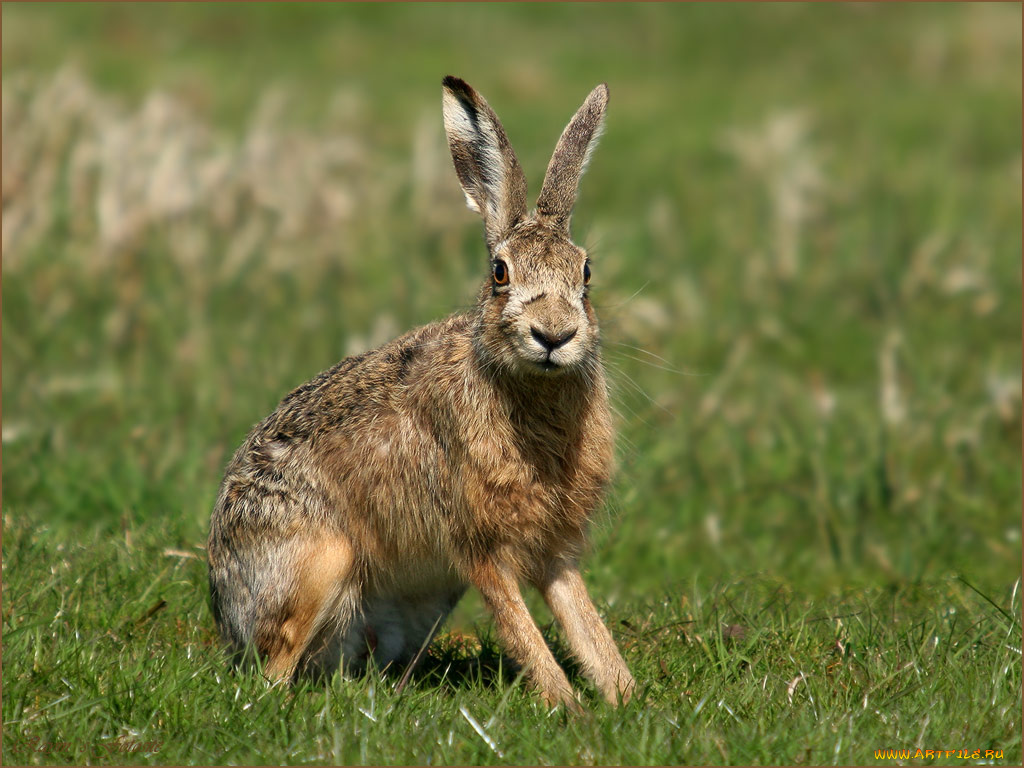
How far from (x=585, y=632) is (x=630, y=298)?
144cm

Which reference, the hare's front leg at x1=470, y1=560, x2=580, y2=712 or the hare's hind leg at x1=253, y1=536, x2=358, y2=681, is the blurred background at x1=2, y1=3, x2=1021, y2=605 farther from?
the hare's hind leg at x1=253, y1=536, x2=358, y2=681

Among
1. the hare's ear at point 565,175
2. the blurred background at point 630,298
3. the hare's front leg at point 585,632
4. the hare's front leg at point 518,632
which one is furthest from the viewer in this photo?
the blurred background at point 630,298

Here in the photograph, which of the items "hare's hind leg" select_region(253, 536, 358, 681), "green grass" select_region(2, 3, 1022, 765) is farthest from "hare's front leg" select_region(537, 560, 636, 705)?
"hare's hind leg" select_region(253, 536, 358, 681)

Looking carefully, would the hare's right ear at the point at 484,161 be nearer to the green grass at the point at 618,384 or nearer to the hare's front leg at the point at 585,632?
the green grass at the point at 618,384

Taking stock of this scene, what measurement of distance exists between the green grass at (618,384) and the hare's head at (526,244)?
2.11 ft

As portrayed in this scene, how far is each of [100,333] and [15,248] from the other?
3.33 ft

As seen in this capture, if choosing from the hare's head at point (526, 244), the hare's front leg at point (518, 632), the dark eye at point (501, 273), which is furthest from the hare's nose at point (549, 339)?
the hare's front leg at point (518, 632)

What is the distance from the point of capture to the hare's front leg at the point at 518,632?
177 inches

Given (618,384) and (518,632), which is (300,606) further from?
(618,384)

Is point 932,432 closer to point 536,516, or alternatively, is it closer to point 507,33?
point 536,516

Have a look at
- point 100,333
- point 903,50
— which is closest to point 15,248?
point 100,333

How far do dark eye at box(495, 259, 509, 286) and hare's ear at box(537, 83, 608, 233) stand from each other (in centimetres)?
27

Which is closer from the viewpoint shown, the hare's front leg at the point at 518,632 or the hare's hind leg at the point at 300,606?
the hare's front leg at the point at 518,632

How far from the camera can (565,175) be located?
193 inches
